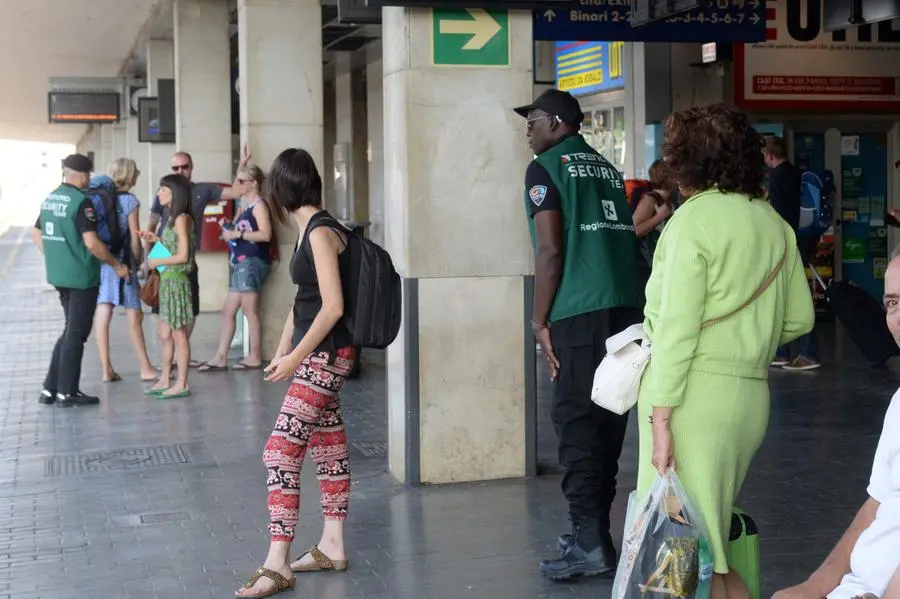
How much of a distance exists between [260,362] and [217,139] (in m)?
6.38

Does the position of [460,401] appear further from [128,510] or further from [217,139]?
[217,139]

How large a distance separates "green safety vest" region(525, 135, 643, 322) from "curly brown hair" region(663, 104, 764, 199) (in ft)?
4.09

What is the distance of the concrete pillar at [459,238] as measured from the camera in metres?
6.89

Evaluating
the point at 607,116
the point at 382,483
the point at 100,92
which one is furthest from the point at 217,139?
the point at 382,483

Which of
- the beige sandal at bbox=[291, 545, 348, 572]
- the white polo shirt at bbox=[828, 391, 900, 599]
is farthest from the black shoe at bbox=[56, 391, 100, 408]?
the white polo shirt at bbox=[828, 391, 900, 599]

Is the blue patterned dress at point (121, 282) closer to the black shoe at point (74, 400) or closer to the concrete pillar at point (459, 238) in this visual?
the black shoe at point (74, 400)

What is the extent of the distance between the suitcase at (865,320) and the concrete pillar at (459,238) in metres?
5.23

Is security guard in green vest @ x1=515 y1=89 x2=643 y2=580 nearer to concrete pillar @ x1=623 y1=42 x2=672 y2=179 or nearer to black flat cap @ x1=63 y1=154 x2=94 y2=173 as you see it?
black flat cap @ x1=63 y1=154 x2=94 y2=173

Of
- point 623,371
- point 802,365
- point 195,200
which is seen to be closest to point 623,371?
point 623,371

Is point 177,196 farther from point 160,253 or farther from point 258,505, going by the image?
point 258,505

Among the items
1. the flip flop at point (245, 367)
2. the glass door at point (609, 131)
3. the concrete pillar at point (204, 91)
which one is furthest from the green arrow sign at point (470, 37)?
the concrete pillar at point (204, 91)

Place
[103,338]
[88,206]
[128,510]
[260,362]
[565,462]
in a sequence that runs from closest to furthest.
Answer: [565,462]
[128,510]
[88,206]
[103,338]
[260,362]

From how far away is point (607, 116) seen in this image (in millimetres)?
15375

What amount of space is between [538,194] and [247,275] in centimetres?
702
